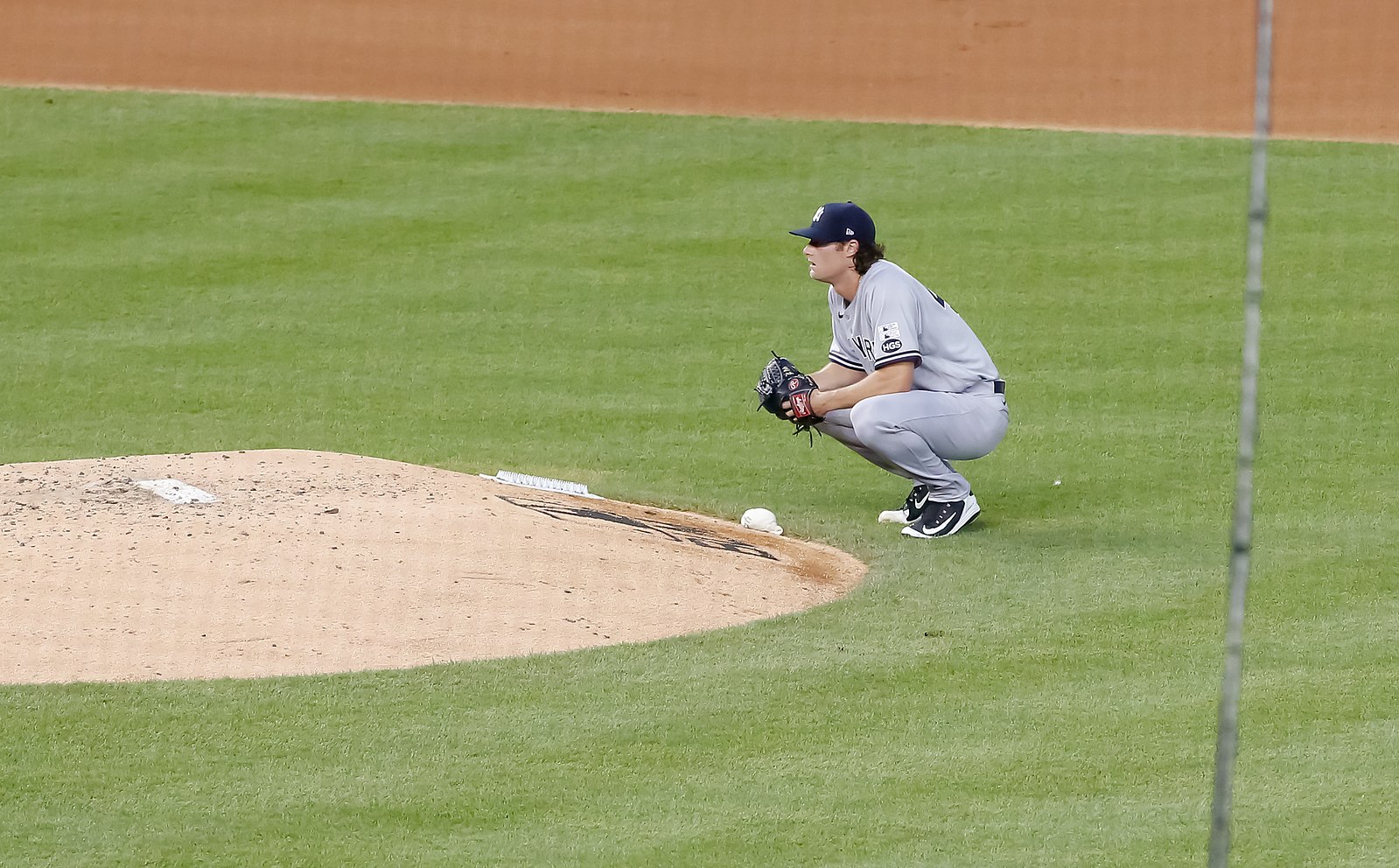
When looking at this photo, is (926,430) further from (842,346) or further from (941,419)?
(842,346)

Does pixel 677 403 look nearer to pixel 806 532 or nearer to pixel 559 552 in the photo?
pixel 806 532

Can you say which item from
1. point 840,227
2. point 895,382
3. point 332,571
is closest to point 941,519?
point 895,382

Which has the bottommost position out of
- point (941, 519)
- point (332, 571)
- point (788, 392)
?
point (332, 571)

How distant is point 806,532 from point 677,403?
222cm

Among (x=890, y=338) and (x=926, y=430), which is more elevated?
(x=890, y=338)

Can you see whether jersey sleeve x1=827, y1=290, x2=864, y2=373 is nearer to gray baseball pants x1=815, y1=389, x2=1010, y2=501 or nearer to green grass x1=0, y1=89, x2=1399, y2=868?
gray baseball pants x1=815, y1=389, x2=1010, y2=501

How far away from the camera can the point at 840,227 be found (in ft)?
24.5

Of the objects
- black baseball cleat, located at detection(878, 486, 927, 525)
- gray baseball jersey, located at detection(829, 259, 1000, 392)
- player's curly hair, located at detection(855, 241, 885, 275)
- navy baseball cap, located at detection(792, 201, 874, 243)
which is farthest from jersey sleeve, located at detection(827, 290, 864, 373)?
black baseball cleat, located at detection(878, 486, 927, 525)

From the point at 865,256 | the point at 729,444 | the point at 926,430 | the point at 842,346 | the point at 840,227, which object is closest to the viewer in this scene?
the point at 840,227

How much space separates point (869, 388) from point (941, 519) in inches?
24.5

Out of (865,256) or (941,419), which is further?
(941,419)

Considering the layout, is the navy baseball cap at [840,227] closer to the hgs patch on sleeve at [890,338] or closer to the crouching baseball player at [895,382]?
the crouching baseball player at [895,382]

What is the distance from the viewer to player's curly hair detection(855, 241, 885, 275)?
754cm

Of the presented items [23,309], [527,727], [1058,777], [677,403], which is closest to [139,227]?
[23,309]
